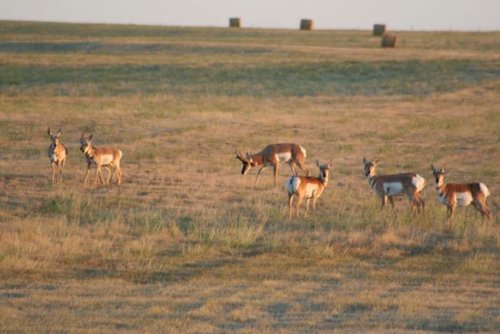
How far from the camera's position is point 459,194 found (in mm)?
17625

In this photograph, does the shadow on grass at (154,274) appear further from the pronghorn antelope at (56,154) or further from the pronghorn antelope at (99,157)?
the pronghorn antelope at (56,154)

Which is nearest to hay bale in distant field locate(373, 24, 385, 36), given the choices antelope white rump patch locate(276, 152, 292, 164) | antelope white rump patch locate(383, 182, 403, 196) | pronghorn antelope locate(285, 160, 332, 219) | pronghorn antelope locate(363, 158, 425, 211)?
antelope white rump patch locate(276, 152, 292, 164)

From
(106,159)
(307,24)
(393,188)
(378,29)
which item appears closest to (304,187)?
(393,188)

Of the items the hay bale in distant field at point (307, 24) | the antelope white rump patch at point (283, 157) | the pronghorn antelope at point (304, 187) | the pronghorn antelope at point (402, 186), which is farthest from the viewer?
the hay bale in distant field at point (307, 24)

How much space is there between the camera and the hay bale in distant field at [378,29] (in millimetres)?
69094

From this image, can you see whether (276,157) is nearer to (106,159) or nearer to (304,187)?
(106,159)

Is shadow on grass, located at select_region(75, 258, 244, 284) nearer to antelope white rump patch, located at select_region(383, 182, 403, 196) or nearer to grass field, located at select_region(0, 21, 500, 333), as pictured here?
grass field, located at select_region(0, 21, 500, 333)

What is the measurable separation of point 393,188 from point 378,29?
5262cm

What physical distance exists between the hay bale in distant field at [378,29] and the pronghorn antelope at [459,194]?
52.5 m

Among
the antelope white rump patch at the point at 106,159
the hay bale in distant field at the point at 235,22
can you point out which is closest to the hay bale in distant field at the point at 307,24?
the hay bale in distant field at the point at 235,22

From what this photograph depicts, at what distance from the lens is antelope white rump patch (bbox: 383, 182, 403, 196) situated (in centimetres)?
1817

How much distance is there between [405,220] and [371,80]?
28298 millimetres

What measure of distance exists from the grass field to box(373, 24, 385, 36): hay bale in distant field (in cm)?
1931

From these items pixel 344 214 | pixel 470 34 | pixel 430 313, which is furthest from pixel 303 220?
pixel 470 34
